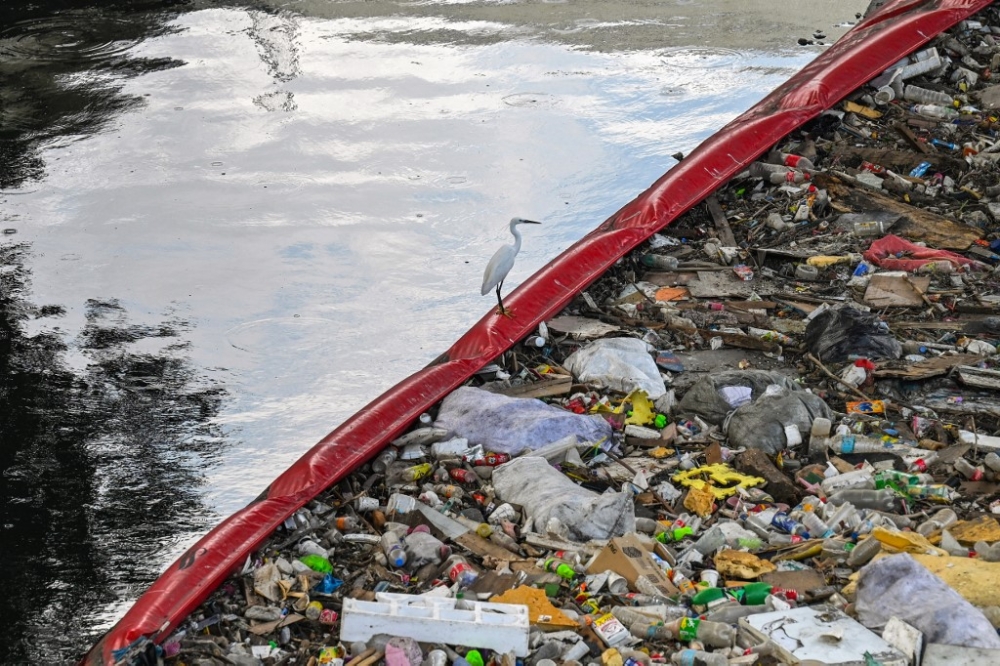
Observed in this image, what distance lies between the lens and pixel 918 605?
9.88ft

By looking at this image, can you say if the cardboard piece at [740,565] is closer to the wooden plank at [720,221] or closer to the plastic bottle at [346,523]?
the plastic bottle at [346,523]

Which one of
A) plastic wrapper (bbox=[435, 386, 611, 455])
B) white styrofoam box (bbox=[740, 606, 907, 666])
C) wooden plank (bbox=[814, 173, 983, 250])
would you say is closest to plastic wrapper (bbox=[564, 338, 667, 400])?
plastic wrapper (bbox=[435, 386, 611, 455])

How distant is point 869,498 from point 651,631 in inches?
41.0

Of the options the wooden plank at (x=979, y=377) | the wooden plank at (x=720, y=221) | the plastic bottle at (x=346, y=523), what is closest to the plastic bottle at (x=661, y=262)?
the wooden plank at (x=720, y=221)

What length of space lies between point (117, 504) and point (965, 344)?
3.67m

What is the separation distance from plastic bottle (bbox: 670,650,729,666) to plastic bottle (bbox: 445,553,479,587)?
2.53 ft

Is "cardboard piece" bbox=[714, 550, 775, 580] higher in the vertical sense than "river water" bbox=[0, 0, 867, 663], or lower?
lower

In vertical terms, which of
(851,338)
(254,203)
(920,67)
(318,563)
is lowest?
(318,563)

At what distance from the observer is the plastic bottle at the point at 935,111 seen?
6.39m

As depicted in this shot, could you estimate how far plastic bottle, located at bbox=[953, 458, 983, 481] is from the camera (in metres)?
3.71

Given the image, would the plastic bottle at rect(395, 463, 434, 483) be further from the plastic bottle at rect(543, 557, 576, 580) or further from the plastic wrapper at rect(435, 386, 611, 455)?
the plastic bottle at rect(543, 557, 576, 580)

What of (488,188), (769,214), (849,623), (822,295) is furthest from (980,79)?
(849,623)

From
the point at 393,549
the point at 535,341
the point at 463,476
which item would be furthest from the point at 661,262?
the point at 393,549

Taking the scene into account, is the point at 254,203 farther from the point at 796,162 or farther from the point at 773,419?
the point at 773,419
